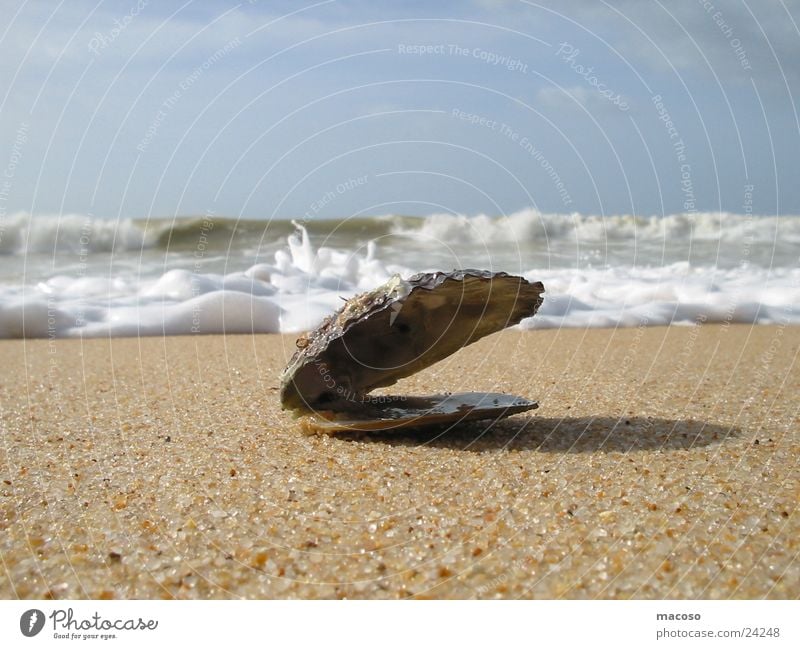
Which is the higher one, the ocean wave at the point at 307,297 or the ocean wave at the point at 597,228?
the ocean wave at the point at 597,228

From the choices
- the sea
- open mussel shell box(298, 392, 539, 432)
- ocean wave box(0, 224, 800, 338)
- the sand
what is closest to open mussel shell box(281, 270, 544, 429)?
open mussel shell box(298, 392, 539, 432)

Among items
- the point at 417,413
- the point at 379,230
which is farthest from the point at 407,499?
the point at 379,230

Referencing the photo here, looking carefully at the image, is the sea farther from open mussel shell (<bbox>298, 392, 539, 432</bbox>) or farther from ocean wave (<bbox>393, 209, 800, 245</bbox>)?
open mussel shell (<bbox>298, 392, 539, 432</bbox>)
